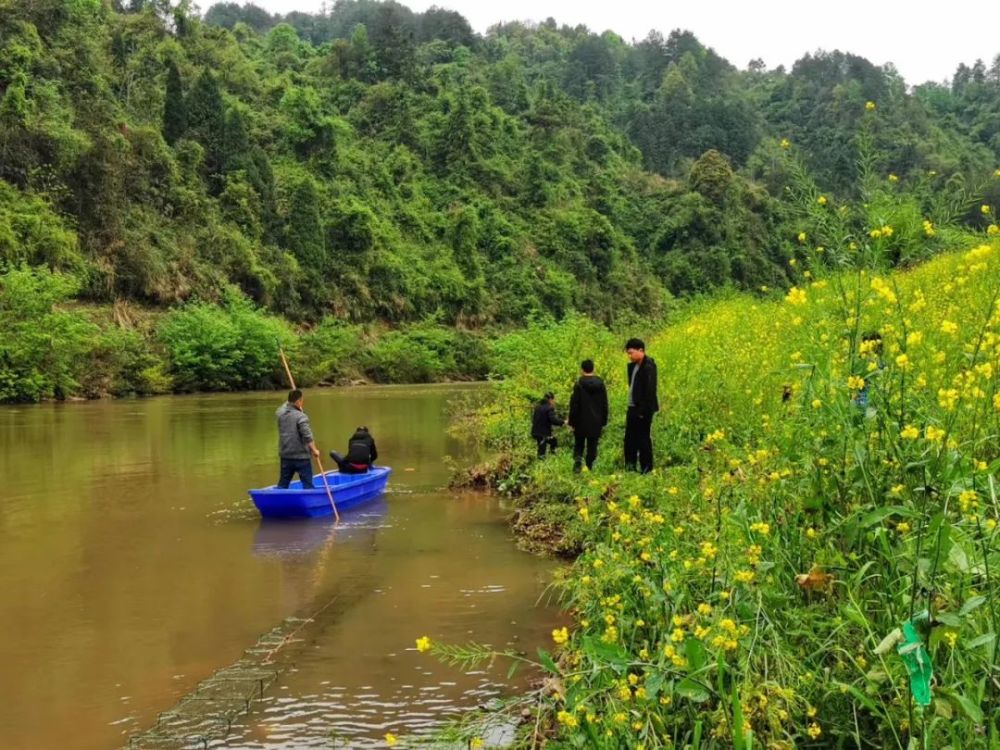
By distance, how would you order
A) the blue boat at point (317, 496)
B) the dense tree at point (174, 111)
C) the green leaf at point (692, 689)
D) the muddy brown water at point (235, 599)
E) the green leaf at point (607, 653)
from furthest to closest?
1. the dense tree at point (174, 111)
2. the blue boat at point (317, 496)
3. the muddy brown water at point (235, 599)
4. the green leaf at point (607, 653)
5. the green leaf at point (692, 689)

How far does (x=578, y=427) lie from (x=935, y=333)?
6.05 meters

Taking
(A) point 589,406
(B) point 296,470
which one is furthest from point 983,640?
(B) point 296,470

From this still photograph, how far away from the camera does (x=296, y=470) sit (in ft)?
39.0

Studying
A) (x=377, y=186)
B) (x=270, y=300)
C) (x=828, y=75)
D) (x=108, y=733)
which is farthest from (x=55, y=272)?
(x=828, y=75)

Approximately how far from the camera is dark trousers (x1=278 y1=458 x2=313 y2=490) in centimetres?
1174

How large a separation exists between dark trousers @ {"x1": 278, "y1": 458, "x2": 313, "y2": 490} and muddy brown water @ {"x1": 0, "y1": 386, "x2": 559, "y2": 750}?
0.63 m

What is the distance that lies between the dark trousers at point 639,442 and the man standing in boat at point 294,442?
4111 mm

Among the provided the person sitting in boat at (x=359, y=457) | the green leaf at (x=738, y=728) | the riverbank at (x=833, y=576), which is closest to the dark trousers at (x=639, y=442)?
the riverbank at (x=833, y=576)

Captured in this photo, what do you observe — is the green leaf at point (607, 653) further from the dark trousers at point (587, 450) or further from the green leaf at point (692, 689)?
the dark trousers at point (587, 450)

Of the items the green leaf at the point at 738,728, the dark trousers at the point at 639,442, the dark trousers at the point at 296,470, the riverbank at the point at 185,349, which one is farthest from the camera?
the riverbank at the point at 185,349

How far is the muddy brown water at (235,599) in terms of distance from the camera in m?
5.59

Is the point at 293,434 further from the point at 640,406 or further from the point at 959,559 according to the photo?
the point at 959,559

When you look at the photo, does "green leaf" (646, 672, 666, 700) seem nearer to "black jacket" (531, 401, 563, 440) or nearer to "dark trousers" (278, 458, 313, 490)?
"dark trousers" (278, 458, 313, 490)

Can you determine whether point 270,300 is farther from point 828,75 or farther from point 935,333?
point 828,75
